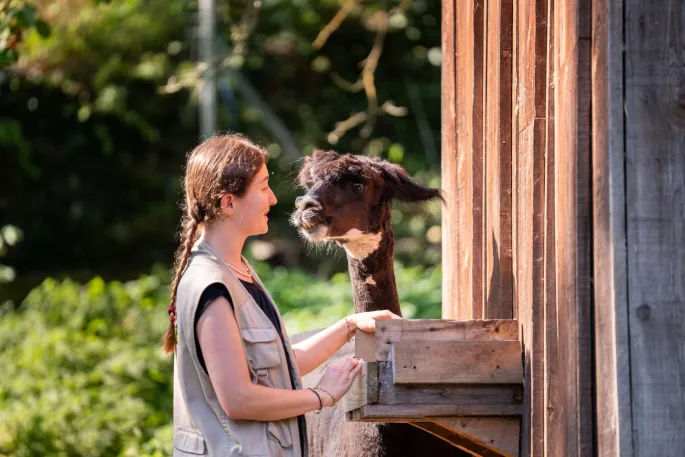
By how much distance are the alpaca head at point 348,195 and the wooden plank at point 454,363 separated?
1213 millimetres

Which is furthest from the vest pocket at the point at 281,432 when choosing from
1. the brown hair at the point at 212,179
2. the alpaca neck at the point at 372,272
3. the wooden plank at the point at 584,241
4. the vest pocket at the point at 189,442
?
the alpaca neck at the point at 372,272

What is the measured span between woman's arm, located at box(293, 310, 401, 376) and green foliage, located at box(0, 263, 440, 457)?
370cm

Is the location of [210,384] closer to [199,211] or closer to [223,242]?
[223,242]

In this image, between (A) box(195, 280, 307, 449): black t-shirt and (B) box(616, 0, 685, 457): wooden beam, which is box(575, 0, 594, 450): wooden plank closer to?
(B) box(616, 0, 685, 457): wooden beam

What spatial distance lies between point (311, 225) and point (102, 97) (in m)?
13.9

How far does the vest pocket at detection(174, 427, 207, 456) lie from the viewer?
10.6 ft

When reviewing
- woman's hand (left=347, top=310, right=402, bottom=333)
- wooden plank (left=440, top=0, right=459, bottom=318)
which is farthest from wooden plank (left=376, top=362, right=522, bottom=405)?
wooden plank (left=440, top=0, right=459, bottom=318)

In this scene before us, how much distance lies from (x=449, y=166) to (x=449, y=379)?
6.79ft

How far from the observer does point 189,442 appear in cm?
326

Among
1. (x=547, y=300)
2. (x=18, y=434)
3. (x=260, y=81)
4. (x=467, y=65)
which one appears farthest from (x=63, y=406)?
(x=260, y=81)

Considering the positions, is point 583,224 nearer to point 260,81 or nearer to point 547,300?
point 547,300

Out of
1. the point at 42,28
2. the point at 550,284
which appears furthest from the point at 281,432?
the point at 42,28

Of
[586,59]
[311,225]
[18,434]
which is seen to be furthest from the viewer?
[18,434]

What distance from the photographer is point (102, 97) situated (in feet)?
58.1
